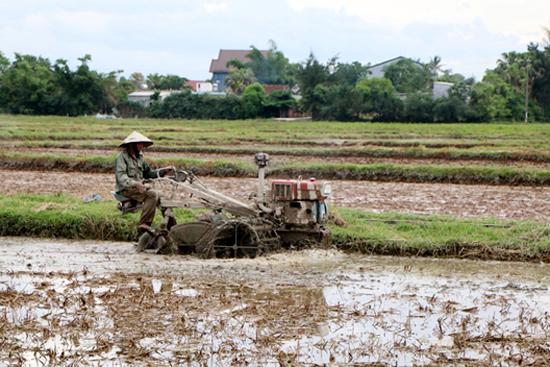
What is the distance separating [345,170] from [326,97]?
106 ft

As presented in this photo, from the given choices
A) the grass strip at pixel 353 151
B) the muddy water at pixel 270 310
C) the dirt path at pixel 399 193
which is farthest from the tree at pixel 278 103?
the muddy water at pixel 270 310

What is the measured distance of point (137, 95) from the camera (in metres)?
65.4

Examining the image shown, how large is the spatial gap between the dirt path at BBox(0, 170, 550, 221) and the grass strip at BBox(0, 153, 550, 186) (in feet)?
2.21

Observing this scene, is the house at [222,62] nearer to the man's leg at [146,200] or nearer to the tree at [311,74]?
the tree at [311,74]

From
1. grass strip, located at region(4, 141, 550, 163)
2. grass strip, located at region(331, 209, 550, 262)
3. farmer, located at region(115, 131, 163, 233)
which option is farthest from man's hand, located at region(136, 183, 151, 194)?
grass strip, located at region(4, 141, 550, 163)

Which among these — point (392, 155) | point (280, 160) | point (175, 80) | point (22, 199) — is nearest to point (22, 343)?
point (22, 199)

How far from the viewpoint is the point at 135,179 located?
9.41 metres

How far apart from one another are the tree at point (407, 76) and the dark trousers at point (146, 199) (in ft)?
162

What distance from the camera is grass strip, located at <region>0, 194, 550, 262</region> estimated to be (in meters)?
9.41

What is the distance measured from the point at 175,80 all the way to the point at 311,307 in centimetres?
7437

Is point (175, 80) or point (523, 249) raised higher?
point (175, 80)

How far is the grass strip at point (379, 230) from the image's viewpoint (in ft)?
30.9

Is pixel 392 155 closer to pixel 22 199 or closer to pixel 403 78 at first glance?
pixel 22 199

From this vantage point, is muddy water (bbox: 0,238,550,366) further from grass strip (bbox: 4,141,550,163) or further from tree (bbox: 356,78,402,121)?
tree (bbox: 356,78,402,121)
